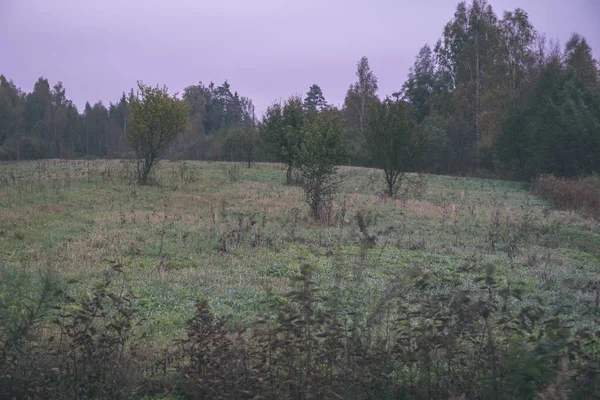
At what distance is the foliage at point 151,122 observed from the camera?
26.4 meters

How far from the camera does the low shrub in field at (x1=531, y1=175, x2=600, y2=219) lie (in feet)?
73.9

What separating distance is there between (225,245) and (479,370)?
7.70 meters

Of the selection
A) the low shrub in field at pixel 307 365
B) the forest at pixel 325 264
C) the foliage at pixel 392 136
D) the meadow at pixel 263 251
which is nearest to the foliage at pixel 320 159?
the forest at pixel 325 264

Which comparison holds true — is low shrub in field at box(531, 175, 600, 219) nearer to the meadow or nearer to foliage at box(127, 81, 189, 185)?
the meadow

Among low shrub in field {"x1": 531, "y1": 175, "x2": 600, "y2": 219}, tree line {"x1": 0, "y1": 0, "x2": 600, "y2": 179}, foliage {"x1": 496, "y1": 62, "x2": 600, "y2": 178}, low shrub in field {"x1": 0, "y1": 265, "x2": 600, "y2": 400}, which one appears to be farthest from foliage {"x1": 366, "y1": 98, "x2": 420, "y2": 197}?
low shrub in field {"x1": 0, "y1": 265, "x2": 600, "y2": 400}

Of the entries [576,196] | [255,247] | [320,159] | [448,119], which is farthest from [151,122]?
[448,119]

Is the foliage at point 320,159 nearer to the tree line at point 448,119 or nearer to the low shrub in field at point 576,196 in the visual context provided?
the tree line at point 448,119

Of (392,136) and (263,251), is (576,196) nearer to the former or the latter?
(392,136)

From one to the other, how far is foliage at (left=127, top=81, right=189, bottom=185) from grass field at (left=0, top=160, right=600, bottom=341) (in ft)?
9.70

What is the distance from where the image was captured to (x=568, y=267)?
11.0 meters

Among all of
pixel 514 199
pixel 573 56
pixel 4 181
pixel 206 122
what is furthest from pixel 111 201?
pixel 206 122

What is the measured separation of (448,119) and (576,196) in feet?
103

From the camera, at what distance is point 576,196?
969 inches

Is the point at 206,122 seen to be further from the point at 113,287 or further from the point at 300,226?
the point at 113,287
